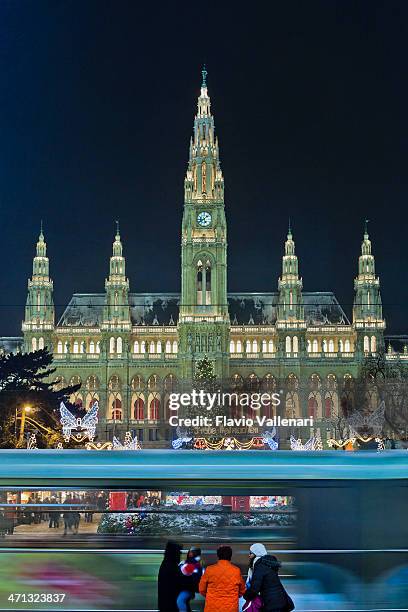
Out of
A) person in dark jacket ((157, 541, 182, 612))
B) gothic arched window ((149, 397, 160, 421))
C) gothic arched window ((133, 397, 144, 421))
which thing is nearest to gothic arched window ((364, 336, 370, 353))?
gothic arched window ((149, 397, 160, 421))

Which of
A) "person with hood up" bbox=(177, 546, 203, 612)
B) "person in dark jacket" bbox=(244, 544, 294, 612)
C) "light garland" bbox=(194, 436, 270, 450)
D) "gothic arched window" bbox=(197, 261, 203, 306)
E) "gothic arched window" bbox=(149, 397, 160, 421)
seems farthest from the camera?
"gothic arched window" bbox=(149, 397, 160, 421)

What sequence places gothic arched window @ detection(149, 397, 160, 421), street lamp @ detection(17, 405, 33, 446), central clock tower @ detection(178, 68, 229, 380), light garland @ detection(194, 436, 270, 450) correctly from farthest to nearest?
gothic arched window @ detection(149, 397, 160, 421), central clock tower @ detection(178, 68, 229, 380), light garland @ detection(194, 436, 270, 450), street lamp @ detection(17, 405, 33, 446)

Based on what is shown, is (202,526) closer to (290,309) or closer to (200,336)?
(200,336)

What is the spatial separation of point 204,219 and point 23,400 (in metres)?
49.5

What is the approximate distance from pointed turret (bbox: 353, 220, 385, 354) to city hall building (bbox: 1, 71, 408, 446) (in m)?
0.10

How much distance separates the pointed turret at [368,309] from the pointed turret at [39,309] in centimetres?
2990

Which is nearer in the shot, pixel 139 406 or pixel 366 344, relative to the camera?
pixel 139 406

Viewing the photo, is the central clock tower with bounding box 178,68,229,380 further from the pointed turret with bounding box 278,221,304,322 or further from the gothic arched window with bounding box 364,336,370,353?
the gothic arched window with bounding box 364,336,370,353

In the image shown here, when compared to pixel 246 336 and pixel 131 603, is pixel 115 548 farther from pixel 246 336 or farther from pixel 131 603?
pixel 246 336

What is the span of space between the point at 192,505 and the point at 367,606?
2260mm

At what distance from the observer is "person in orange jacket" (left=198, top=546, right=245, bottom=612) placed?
948cm

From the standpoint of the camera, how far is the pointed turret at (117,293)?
318ft

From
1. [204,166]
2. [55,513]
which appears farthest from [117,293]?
[55,513]

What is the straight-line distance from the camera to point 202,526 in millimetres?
11352
